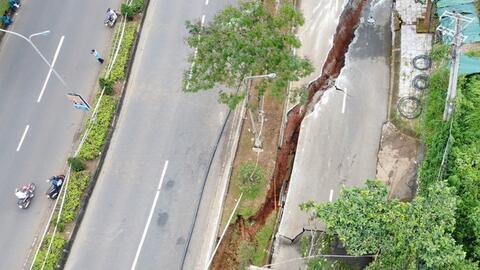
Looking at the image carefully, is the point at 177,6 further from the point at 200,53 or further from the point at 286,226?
the point at 286,226

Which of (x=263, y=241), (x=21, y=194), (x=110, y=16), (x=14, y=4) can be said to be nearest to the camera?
(x=263, y=241)

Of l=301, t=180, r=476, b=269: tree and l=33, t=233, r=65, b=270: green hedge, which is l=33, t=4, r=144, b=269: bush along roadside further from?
l=301, t=180, r=476, b=269: tree

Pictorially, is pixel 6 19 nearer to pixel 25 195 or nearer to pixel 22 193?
pixel 22 193

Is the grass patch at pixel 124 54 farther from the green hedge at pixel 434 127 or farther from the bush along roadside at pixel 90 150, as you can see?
the green hedge at pixel 434 127

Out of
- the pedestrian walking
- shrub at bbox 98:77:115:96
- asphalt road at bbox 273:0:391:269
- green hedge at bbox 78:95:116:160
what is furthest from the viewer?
the pedestrian walking

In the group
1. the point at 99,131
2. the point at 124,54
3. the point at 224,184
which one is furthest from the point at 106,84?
the point at 224,184

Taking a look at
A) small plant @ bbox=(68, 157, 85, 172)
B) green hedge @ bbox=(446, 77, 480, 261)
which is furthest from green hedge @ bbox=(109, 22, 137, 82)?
green hedge @ bbox=(446, 77, 480, 261)
